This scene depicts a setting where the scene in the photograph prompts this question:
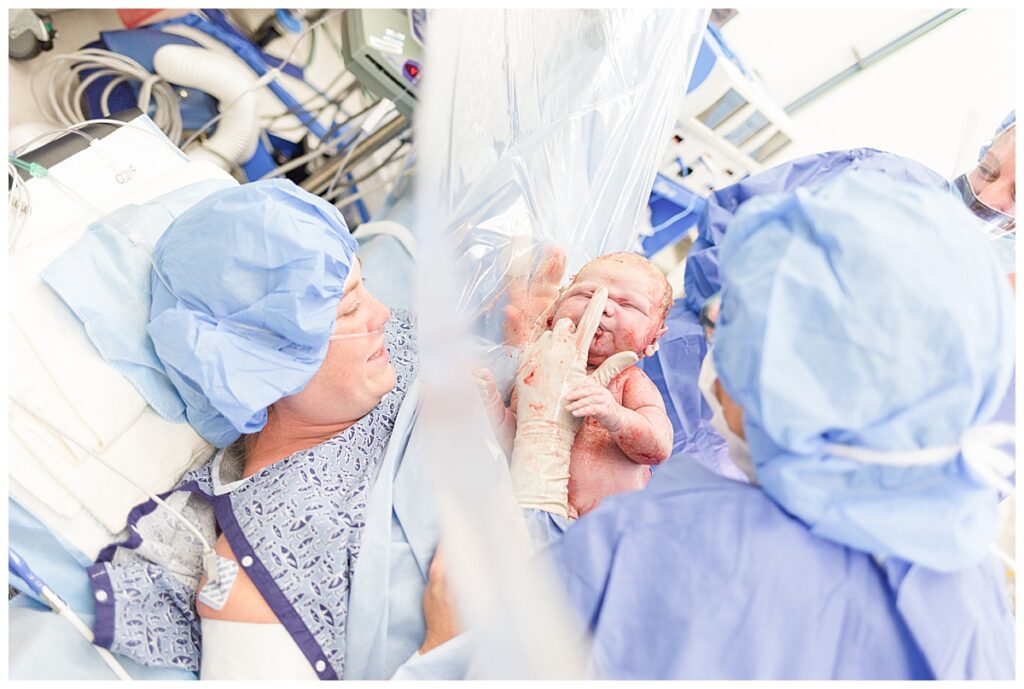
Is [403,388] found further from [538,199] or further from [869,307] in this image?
[869,307]

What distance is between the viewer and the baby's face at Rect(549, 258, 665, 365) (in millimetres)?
1399

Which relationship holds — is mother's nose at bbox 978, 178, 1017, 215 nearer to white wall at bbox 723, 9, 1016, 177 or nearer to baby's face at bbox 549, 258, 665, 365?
baby's face at bbox 549, 258, 665, 365

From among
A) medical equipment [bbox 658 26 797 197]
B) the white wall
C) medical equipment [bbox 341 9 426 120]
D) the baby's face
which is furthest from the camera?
the white wall

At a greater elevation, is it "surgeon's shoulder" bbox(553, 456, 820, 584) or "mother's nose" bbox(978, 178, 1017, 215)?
A: "mother's nose" bbox(978, 178, 1017, 215)

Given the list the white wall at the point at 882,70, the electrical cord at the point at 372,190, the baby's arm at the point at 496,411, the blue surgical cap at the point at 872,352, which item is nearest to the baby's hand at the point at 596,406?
the baby's arm at the point at 496,411

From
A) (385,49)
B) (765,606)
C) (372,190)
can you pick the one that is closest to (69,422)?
(765,606)

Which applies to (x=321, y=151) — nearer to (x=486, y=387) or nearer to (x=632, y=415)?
(x=486, y=387)

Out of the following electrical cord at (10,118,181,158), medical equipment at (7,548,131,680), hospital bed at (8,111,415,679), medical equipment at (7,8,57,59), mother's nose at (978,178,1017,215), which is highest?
mother's nose at (978,178,1017,215)

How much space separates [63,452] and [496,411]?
0.72 m

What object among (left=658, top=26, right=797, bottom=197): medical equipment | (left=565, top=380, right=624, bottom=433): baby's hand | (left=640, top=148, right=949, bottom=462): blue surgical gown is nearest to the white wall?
(left=658, top=26, right=797, bottom=197): medical equipment

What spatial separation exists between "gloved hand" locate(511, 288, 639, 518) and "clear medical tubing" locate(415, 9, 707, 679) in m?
0.11

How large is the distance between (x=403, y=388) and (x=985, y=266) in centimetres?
102

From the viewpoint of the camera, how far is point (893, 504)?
2.59 ft

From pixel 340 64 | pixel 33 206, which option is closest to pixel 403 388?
pixel 33 206
